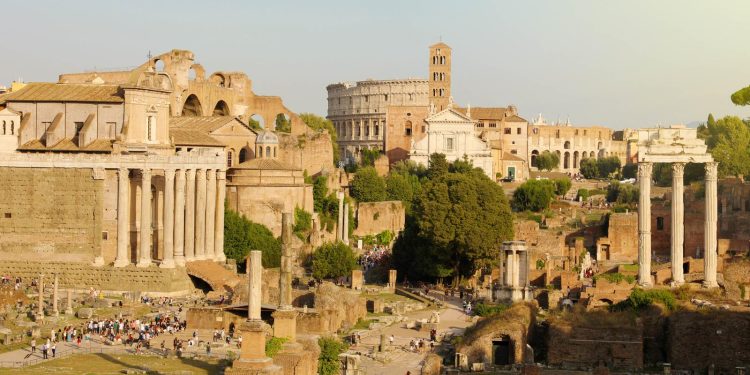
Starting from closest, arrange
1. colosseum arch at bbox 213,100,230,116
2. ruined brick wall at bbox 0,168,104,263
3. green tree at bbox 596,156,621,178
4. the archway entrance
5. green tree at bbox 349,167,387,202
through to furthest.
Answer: the archway entrance → ruined brick wall at bbox 0,168,104,263 → green tree at bbox 349,167,387,202 → colosseum arch at bbox 213,100,230,116 → green tree at bbox 596,156,621,178

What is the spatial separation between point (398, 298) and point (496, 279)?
4.63m

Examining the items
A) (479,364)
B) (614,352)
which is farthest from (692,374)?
(479,364)

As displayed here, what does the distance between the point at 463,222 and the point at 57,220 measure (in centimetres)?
Result: 1684

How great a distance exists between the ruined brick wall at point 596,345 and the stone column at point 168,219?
21350 millimetres

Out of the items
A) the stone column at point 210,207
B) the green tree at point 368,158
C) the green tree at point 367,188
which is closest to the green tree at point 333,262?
the stone column at point 210,207

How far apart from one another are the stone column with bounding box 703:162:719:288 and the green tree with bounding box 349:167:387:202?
34.2 m

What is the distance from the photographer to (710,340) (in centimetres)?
3769

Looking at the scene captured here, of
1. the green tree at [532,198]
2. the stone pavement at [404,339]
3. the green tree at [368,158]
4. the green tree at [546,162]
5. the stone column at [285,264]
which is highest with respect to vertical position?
the green tree at [546,162]

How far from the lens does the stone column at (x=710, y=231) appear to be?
48.0 m

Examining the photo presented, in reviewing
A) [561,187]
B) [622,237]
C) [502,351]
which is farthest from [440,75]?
[502,351]

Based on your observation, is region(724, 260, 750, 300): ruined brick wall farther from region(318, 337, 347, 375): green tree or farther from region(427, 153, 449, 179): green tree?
region(427, 153, 449, 179): green tree

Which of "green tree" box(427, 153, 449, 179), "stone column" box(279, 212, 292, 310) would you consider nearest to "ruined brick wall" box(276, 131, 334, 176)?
"green tree" box(427, 153, 449, 179)

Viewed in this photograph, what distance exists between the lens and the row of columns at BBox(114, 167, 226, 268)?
180ft

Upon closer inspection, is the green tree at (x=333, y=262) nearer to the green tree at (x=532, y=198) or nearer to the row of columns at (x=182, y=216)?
the row of columns at (x=182, y=216)
